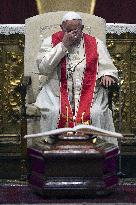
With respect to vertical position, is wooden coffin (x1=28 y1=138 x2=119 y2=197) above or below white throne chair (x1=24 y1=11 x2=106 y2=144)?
below

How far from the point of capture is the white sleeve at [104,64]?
17.9ft

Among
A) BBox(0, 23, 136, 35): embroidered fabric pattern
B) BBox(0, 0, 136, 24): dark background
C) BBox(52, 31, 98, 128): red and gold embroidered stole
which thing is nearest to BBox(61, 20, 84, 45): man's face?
BBox(52, 31, 98, 128): red and gold embroidered stole

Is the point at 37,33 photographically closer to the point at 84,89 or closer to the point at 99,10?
the point at 84,89

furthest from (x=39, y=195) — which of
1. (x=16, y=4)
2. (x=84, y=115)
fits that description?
(x=16, y=4)

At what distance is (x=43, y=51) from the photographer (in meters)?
5.65

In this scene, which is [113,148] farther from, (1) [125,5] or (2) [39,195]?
(1) [125,5]

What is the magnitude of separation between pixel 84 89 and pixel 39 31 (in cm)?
73

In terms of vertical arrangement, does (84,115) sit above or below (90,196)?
above

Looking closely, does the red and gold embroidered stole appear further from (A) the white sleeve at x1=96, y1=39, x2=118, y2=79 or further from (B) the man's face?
(B) the man's face

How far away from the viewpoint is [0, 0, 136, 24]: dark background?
8.49 m

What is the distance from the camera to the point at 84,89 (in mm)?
5559

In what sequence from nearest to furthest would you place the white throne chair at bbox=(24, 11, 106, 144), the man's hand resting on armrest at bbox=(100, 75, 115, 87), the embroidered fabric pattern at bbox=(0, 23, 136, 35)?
the man's hand resting on armrest at bbox=(100, 75, 115, 87), the white throne chair at bbox=(24, 11, 106, 144), the embroidered fabric pattern at bbox=(0, 23, 136, 35)

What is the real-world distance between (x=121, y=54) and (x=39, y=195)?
105 inches

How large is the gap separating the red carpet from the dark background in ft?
12.8
